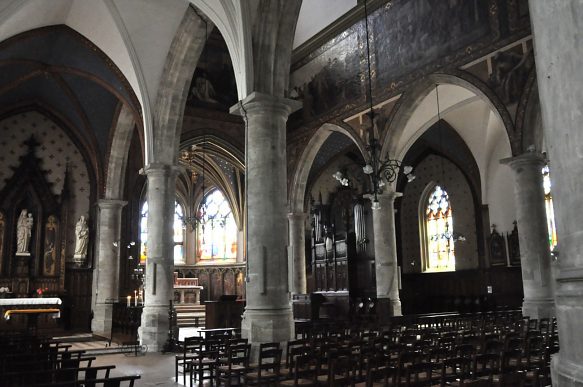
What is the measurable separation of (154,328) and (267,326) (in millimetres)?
6212

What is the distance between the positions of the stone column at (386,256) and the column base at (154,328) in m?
6.86

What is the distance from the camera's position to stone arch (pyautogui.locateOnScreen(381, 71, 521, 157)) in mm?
14250

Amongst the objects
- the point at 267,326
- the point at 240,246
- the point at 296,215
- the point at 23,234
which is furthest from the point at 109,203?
the point at 267,326

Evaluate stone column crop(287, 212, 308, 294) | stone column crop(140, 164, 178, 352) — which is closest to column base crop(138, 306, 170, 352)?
stone column crop(140, 164, 178, 352)

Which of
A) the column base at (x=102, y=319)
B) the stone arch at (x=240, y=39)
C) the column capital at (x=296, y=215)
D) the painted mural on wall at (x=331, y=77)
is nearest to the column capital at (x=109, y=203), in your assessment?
the column base at (x=102, y=319)

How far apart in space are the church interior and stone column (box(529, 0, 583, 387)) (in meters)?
2.27

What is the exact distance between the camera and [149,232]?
15305 mm

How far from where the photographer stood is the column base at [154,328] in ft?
47.1

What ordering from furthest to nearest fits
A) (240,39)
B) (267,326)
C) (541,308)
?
(541,308) < (240,39) < (267,326)

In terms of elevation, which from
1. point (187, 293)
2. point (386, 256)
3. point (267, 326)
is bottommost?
point (267, 326)

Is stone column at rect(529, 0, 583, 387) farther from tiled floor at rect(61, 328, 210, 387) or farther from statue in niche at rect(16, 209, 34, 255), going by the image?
statue in niche at rect(16, 209, 34, 255)

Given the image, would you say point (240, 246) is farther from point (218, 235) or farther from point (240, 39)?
point (240, 39)

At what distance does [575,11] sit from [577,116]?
604mm

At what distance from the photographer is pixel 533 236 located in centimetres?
1388
